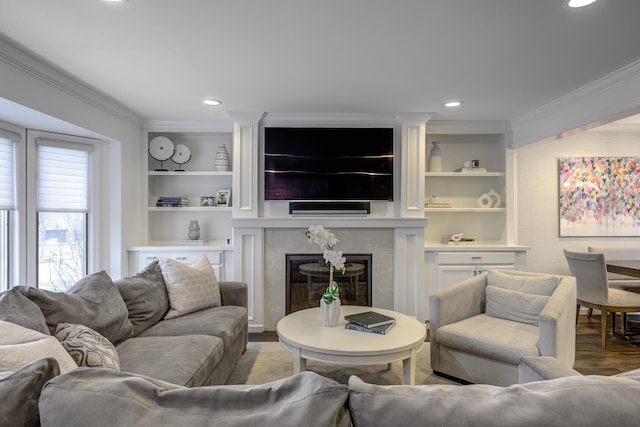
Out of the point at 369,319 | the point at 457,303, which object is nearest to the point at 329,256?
the point at 369,319

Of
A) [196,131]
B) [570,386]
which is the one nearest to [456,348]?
[570,386]

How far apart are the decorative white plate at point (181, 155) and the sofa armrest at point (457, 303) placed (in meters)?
3.10

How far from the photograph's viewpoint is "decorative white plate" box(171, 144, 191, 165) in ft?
13.8

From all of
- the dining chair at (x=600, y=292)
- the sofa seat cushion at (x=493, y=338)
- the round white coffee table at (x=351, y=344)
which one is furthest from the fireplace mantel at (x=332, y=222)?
the dining chair at (x=600, y=292)

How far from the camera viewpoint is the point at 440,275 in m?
3.92

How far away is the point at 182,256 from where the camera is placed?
3.83 metres

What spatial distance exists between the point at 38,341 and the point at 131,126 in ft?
10.3

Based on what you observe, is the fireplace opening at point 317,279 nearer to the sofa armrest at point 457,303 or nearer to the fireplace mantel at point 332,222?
the fireplace mantel at point 332,222

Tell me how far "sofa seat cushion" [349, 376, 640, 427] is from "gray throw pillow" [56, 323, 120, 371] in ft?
3.98

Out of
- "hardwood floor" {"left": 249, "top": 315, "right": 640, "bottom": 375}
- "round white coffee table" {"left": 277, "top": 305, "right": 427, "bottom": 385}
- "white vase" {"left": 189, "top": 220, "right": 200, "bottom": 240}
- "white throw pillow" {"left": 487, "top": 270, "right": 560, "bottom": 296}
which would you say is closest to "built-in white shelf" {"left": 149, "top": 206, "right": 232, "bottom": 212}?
"white vase" {"left": 189, "top": 220, "right": 200, "bottom": 240}

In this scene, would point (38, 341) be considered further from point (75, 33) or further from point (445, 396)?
point (75, 33)

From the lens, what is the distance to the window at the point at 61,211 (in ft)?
10.6

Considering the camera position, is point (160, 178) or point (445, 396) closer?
point (445, 396)

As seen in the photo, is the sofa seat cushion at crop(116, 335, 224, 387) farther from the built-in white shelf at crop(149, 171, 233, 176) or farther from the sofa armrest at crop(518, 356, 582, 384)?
the built-in white shelf at crop(149, 171, 233, 176)
